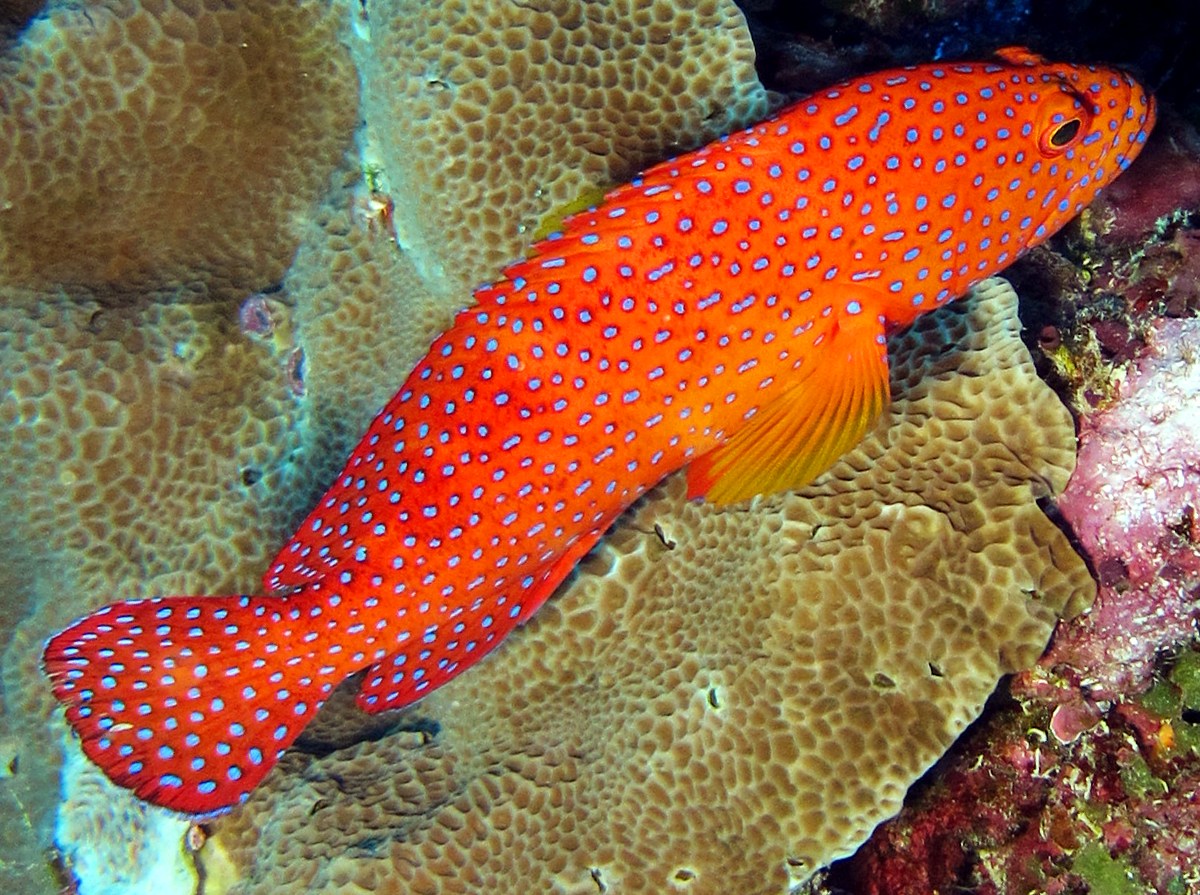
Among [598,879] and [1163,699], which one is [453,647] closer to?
[598,879]

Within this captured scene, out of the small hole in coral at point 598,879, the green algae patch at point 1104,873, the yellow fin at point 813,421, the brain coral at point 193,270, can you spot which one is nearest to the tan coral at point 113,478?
the brain coral at point 193,270

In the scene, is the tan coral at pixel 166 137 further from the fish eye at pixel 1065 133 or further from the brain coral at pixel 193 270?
the fish eye at pixel 1065 133

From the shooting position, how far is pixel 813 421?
303 cm

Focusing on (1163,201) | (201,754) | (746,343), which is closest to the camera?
(201,754)

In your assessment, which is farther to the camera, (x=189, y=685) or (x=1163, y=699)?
(x=1163, y=699)

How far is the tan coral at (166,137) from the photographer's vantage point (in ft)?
10.9

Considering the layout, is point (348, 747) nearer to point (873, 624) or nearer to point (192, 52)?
point (873, 624)

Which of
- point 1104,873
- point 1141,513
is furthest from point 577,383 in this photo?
point 1104,873

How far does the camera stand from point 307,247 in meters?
3.80

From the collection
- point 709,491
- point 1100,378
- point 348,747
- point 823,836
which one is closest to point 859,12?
point 1100,378

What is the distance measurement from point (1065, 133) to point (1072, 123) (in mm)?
39

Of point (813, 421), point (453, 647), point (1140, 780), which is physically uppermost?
point (813, 421)

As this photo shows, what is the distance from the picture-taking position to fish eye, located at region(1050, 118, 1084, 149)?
9.53 feet

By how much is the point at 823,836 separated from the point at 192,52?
4339mm
